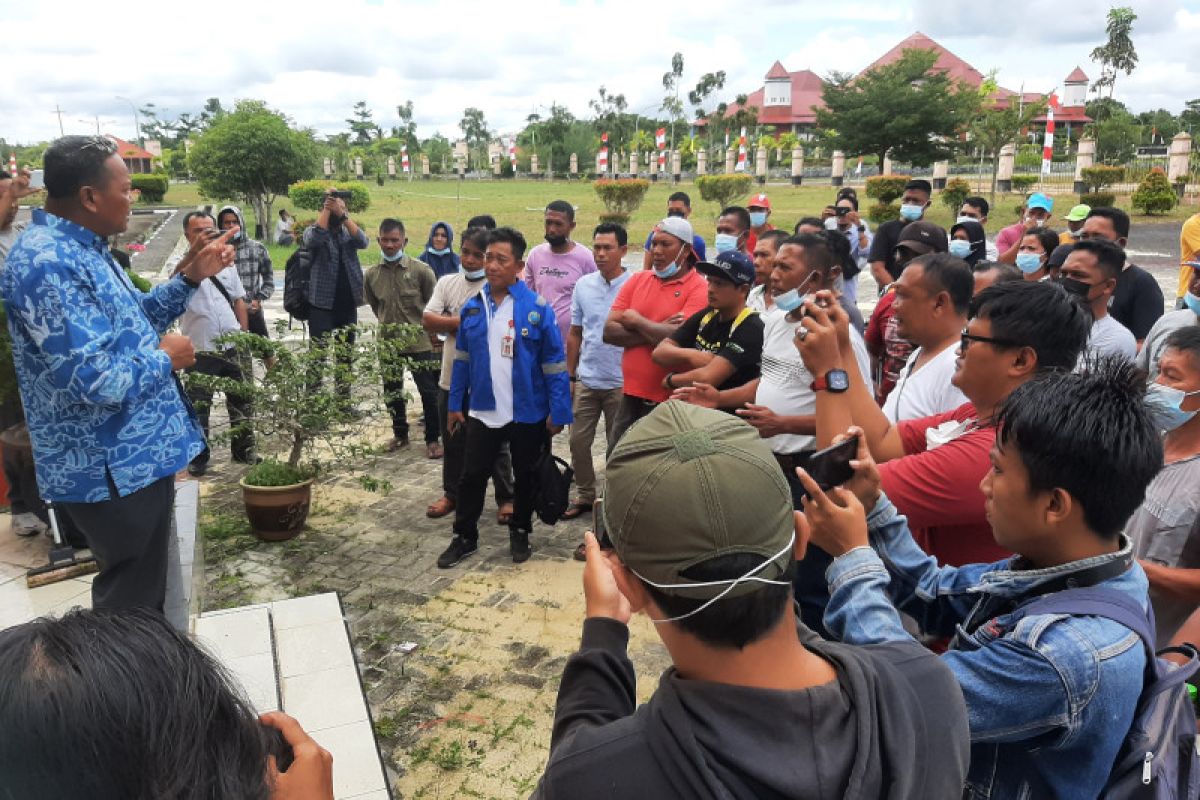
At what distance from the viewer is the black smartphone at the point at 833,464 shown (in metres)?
1.84

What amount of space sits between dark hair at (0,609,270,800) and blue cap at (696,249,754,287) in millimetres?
3166

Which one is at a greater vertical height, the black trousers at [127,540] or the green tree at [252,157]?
the green tree at [252,157]

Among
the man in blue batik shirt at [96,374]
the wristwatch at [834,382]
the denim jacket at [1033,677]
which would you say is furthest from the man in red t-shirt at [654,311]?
the denim jacket at [1033,677]

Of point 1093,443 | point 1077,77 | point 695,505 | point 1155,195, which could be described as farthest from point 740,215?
point 1077,77

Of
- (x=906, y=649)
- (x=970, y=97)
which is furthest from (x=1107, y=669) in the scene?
(x=970, y=97)

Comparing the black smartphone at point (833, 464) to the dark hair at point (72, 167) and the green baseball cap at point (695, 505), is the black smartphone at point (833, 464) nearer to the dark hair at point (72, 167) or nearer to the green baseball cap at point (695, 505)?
the green baseball cap at point (695, 505)

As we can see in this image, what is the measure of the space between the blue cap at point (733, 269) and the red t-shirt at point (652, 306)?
69cm

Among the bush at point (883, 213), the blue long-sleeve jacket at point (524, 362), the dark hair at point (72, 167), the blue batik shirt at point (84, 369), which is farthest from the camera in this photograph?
the bush at point (883, 213)

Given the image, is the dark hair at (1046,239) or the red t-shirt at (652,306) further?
the dark hair at (1046,239)

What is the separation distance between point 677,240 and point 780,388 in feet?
5.74

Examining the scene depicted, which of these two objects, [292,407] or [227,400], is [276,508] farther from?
[227,400]

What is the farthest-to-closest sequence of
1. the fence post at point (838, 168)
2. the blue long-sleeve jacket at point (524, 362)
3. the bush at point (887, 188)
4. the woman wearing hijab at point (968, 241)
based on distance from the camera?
1. the fence post at point (838, 168)
2. the bush at point (887, 188)
3. the woman wearing hijab at point (968, 241)
4. the blue long-sleeve jacket at point (524, 362)

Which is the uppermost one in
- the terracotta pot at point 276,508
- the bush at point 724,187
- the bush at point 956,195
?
the bush at point 724,187

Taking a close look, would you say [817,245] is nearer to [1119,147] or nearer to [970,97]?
[970,97]
